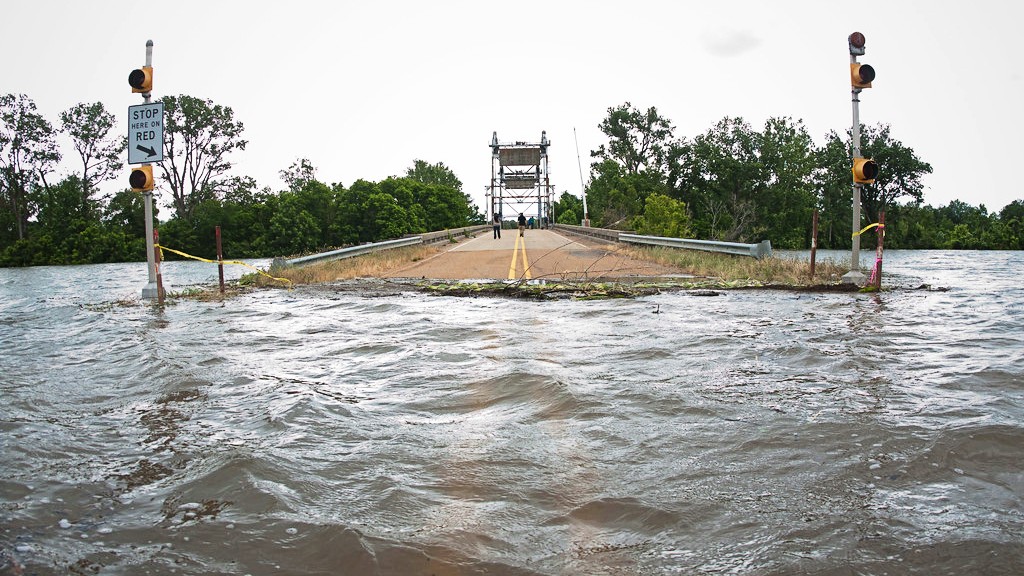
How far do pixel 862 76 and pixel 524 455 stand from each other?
1153 cm

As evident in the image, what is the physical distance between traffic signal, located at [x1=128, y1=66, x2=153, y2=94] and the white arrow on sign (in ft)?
1.10

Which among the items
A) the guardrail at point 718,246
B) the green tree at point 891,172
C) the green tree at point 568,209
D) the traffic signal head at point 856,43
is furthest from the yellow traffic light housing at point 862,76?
the green tree at point 568,209

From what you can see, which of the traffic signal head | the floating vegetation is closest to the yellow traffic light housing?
the traffic signal head

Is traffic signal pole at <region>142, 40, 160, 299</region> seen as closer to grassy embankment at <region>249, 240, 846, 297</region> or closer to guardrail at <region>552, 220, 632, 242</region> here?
grassy embankment at <region>249, 240, 846, 297</region>

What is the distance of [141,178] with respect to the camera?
12.4m

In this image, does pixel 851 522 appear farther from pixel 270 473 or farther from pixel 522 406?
pixel 270 473

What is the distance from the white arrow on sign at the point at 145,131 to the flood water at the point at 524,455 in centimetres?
571

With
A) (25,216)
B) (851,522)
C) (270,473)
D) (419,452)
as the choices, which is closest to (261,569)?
(270,473)

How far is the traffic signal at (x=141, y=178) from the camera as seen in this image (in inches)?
487

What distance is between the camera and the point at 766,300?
11.5m

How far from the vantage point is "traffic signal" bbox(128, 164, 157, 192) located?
12.4 m

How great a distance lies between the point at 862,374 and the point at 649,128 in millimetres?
86494

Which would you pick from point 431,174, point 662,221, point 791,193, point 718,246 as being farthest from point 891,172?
point 431,174

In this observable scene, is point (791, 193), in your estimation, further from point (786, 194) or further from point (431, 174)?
point (431, 174)
